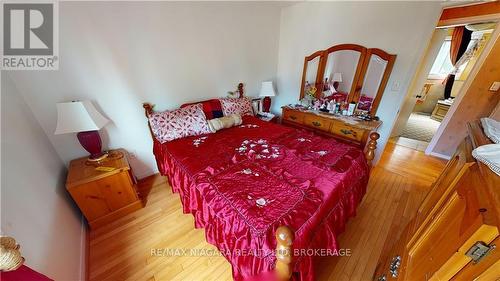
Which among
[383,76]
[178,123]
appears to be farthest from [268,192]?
[383,76]

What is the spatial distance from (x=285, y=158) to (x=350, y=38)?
184 cm

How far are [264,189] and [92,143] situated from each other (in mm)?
1659

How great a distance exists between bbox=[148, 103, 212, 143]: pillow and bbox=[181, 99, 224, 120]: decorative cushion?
20 cm

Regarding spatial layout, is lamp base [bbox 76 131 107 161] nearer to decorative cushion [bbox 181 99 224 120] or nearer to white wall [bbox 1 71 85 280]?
white wall [bbox 1 71 85 280]

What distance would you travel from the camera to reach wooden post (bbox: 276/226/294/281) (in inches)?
29.4

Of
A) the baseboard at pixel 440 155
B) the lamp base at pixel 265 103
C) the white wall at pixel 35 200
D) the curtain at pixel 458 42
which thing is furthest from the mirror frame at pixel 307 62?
the curtain at pixel 458 42

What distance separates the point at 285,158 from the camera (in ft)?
5.20

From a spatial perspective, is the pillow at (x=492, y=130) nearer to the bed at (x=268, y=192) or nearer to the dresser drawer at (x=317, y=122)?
the bed at (x=268, y=192)

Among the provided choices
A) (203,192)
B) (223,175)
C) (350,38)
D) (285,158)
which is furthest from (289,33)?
(203,192)

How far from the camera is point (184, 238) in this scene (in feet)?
5.24

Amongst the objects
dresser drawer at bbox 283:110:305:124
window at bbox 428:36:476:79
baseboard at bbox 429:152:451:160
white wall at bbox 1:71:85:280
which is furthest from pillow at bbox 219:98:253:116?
window at bbox 428:36:476:79

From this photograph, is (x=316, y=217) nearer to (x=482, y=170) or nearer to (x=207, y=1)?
(x=482, y=170)

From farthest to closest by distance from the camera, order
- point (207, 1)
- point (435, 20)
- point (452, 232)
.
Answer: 1. point (207, 1)
2. point (435, 20)
3. point (452, 232)

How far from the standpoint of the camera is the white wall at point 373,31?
→ 5.92ft
